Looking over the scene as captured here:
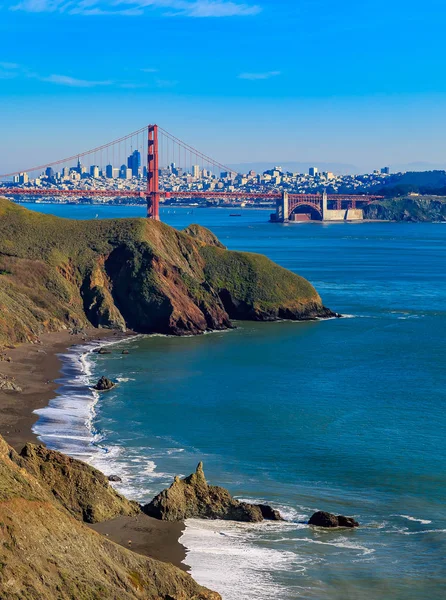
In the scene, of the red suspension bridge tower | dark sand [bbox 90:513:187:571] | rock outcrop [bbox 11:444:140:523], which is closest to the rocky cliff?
rock outcrop [bbox 11:444:140:523]

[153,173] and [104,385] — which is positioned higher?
[153,173]

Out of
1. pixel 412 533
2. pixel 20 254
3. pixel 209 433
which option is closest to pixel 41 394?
pixel 209 433

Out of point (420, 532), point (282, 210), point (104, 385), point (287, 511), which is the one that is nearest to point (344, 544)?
point (420, 532)

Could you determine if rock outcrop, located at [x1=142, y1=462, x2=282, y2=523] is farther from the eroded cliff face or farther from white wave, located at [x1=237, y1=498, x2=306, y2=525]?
the eroded cliff face

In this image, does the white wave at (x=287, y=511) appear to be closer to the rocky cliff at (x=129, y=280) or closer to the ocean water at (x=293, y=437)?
the ocean water at (x=293, y=437)

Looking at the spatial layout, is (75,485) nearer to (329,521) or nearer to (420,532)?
(329,521)

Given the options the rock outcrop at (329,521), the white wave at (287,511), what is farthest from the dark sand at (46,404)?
the rock outcrop at (329,521)
